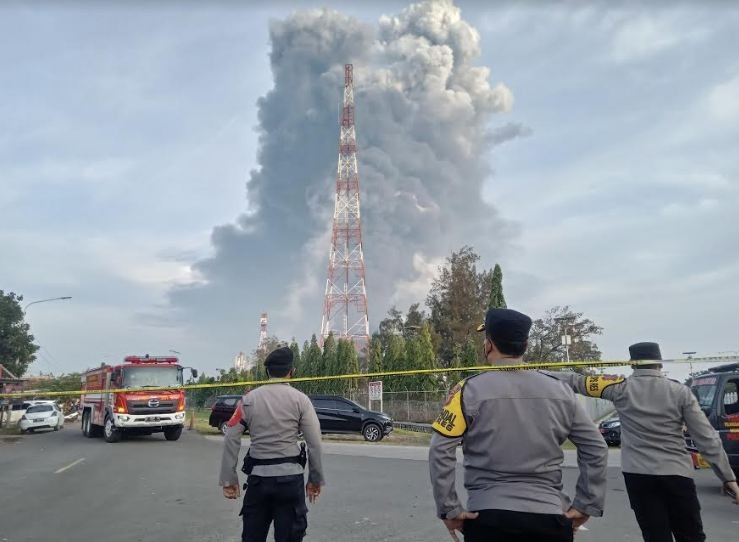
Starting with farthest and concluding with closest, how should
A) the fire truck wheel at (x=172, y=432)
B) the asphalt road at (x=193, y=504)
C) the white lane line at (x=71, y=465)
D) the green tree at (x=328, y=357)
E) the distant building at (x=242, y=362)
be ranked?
the distant building at (x=242, y=362) < the green tree at (x=328, y=357) < the fire truck wheel at (x=172, y=432) < the white lane line at (x=71, y=465) < the asphalt road at (x=193, y=504)

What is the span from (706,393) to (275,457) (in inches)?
347

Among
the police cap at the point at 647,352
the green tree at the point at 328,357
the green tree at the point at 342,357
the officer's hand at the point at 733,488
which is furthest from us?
the green tree at the point at 328,357

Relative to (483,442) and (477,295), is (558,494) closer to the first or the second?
(483,442)

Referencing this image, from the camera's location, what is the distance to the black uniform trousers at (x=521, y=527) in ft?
9.48

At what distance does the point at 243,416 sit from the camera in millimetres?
4754

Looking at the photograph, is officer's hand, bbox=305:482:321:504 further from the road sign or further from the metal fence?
the metal fence

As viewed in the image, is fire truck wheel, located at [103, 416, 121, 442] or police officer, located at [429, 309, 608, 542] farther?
fire truck wheel, located at [103, 416, 121, 442]

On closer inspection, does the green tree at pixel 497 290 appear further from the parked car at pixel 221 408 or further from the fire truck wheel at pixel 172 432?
the fire truck wheel at pixel 172 432

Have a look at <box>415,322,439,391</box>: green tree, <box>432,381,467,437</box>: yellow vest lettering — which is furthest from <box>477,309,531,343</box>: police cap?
<box>415,322,439,391</box>: green tree

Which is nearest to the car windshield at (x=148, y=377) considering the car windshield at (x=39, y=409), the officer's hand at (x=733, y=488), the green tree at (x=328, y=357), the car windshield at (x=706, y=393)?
the car windshield at (x=39, y=409)

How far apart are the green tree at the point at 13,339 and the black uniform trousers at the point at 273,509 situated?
6409 centimetres

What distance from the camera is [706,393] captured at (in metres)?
10.6

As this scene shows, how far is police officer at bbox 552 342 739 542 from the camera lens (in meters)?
4.38

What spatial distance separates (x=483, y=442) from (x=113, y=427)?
1891cm
